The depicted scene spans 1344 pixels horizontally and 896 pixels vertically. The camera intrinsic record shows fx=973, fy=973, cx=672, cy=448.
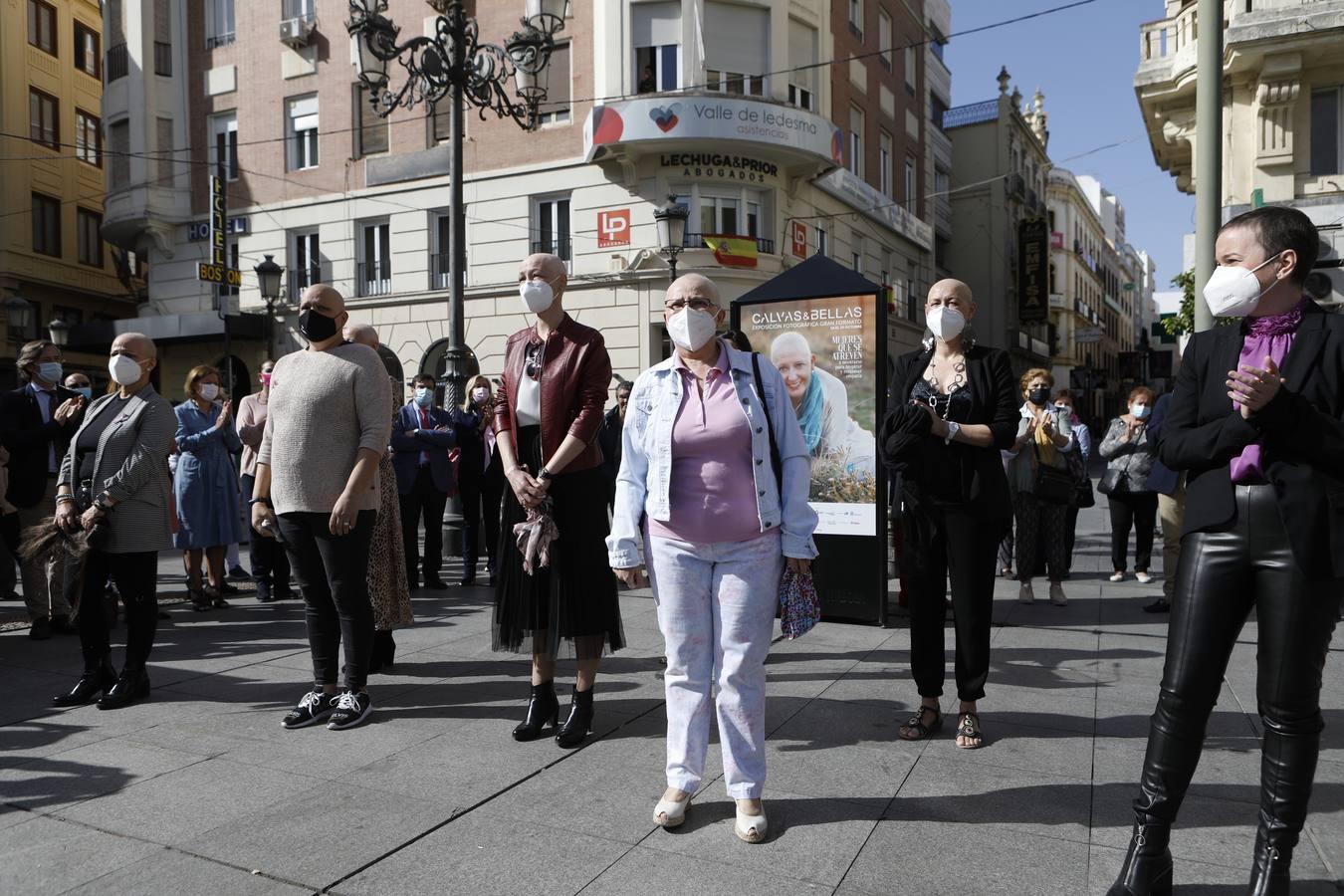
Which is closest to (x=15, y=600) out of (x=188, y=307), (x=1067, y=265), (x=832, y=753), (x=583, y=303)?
(x=832, y=753)

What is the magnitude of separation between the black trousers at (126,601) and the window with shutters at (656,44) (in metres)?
18.8

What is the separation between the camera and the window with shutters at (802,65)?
76.7 ft

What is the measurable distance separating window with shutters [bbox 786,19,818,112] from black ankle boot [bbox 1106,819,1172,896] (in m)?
22.3

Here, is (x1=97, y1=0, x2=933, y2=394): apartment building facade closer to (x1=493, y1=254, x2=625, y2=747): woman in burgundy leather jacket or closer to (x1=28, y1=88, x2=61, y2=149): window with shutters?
(x1=28, y1=88, x2=61, y2=149): window with shutters

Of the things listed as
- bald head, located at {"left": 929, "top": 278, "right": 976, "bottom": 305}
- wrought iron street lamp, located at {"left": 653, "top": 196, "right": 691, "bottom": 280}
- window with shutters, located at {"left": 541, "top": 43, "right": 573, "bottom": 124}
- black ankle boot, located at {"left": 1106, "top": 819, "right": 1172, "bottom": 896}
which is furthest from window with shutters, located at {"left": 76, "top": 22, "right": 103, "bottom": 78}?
black ankle boot, located at {"left": 1106, "top": 819, "right": 1172, "bottom": 896}

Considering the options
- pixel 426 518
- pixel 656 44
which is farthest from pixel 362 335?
pixel 656 44

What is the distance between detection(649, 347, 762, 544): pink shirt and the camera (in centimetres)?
336

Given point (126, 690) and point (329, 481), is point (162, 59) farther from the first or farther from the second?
point (329, 481)

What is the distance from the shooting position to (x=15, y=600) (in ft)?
27.3

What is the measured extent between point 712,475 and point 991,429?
154 cm

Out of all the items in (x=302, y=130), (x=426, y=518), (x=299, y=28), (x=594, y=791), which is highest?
(x=299, y=28)

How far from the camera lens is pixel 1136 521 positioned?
9055 mm

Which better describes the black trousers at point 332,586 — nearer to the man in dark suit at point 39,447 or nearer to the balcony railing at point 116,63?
the man in dark suit at point 39,447

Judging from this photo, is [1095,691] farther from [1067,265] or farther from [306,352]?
[1067,265]
